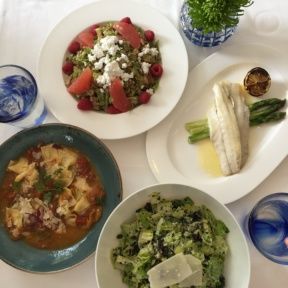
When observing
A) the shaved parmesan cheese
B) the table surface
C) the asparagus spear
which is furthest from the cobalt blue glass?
the shaved parmesan cheese

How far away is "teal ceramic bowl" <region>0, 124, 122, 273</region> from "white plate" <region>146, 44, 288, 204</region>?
150 mm

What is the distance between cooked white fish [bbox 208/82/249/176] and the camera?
4.44 ft

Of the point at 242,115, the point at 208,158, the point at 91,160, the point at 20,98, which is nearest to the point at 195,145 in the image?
the point at 208,158

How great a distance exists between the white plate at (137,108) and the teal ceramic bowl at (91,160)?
0.05 meters

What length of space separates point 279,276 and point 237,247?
0.88 feet

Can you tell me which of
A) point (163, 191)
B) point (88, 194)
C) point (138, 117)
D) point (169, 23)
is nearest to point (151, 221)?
point (163, 191)

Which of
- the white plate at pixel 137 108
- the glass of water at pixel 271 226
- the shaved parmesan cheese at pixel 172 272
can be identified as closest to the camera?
the shaved parmesan cheese at pixel 172 272

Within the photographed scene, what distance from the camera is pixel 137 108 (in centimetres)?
139

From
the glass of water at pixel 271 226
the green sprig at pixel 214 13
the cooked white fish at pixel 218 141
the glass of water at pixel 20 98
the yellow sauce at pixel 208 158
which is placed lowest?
the glass of water at pixel 271 226

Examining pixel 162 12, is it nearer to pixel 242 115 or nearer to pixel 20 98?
pixel 242 115

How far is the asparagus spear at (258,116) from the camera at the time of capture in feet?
4.54

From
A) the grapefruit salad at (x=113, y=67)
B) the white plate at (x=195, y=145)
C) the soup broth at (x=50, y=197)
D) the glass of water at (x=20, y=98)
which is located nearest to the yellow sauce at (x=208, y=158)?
the white plate at (x=195, y=145)

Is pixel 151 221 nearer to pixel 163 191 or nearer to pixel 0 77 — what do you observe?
pixel 163 191

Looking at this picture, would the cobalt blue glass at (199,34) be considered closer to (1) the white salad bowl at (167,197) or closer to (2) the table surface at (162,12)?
(2) the table surface at (162,12)
